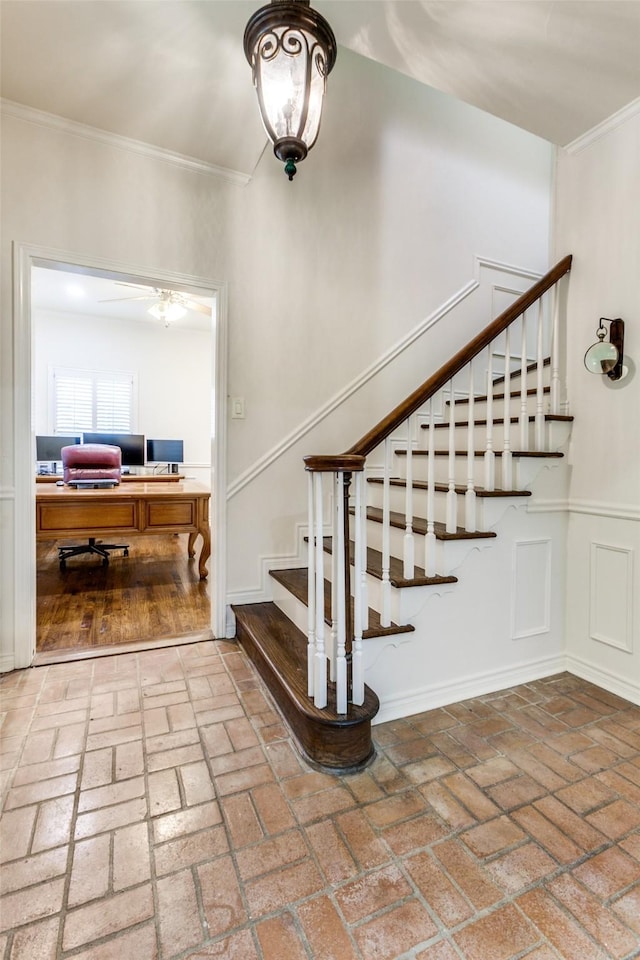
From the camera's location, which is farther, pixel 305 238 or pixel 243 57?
pixel 305 238

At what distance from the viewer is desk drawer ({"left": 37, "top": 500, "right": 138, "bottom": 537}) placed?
11.3ft

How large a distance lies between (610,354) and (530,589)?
1.17 meters

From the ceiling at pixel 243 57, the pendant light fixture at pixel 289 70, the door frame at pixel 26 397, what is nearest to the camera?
the pendant light fixture at pixel 289 70

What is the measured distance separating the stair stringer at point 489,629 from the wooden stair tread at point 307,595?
0.04 m

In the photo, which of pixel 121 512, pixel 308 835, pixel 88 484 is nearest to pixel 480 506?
pixel 308 835

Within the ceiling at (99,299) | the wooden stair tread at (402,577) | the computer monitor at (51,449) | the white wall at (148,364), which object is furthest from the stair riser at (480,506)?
the computer monitor at (51,449)

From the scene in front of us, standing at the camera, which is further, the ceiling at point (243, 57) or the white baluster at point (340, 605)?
the ceiling at point (243, 57)

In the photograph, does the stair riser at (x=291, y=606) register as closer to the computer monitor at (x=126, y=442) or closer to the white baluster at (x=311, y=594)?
the white baluster at (x=311, y=594)

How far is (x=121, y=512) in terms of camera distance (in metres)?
3.62

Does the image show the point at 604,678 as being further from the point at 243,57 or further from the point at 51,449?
the point at 51,449

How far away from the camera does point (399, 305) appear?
2.97m

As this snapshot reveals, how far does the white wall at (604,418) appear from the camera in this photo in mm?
2012

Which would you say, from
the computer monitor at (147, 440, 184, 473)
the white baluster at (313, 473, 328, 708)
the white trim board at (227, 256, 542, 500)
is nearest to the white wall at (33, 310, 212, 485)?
the computer monitor at (147, 440, 184, 473)

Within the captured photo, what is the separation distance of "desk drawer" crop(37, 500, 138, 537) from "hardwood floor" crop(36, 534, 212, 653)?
0.48 metres
